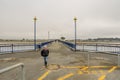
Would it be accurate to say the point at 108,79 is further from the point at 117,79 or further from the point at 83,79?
the point at 83,79

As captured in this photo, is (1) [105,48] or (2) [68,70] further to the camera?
(1) [105,48]

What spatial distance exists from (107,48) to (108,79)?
46.5ft

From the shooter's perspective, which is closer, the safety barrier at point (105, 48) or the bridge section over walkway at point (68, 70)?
the bridge section over walkway at point (68, 70)

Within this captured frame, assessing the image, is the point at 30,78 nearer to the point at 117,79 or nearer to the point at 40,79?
the point at 40,79

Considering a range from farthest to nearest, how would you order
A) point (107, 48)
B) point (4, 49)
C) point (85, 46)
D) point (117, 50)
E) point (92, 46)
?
point (85, 46) < point (92, 46) < point (107, 48) < point (4, 49) < point (117, 50)

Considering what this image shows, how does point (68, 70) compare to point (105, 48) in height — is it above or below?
below

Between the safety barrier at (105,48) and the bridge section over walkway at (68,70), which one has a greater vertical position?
the safety barrier at (105,48)

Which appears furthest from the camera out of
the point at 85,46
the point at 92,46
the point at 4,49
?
the point at 85,46

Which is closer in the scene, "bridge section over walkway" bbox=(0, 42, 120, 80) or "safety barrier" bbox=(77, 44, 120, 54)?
"bridge section over walkway" bbox=(0, 42, 120, 80)

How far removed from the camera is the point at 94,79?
623 cm

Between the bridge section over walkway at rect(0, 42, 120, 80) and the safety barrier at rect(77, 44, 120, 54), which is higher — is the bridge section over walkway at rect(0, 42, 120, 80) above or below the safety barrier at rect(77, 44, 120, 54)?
below

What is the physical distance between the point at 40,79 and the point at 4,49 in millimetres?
13944

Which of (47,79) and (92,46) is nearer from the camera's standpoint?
(47,79)

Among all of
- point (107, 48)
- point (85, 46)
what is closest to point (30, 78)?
point (107, 48)
